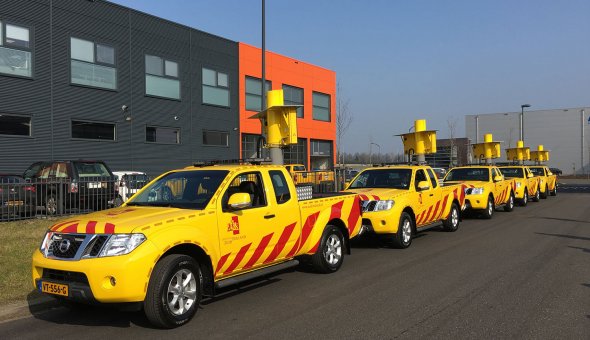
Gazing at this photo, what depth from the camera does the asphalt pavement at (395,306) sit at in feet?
16.4

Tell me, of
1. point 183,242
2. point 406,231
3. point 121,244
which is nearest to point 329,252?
point 406,231

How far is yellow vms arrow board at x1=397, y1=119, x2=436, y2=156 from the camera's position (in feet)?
55.6

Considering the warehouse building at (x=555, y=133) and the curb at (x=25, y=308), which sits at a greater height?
the warehouse building at (x=555, y=133)

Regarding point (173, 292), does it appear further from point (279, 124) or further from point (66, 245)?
point (279, 124)

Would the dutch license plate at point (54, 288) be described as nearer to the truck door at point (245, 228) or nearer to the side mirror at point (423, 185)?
the truck door at point (245, 228)

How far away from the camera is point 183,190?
6.29 meters

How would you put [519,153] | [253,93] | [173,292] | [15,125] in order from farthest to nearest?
1. [519,153]
2. [253,93]
3. [15,125]
4. [173,292]

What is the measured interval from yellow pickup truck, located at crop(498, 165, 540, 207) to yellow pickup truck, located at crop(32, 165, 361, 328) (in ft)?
50.8

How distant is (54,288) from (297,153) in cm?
2801

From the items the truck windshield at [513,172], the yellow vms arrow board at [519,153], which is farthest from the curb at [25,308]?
the yellow vms arrow board at [519,153]

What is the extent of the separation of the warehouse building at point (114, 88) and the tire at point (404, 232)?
14663 mm

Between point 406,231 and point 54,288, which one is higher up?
point 54,288

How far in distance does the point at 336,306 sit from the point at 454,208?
8035mm

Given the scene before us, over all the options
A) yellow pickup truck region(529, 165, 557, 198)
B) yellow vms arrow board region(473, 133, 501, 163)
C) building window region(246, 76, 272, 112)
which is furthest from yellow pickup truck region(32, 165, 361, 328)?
building window region(246, 76, 272, 112)
